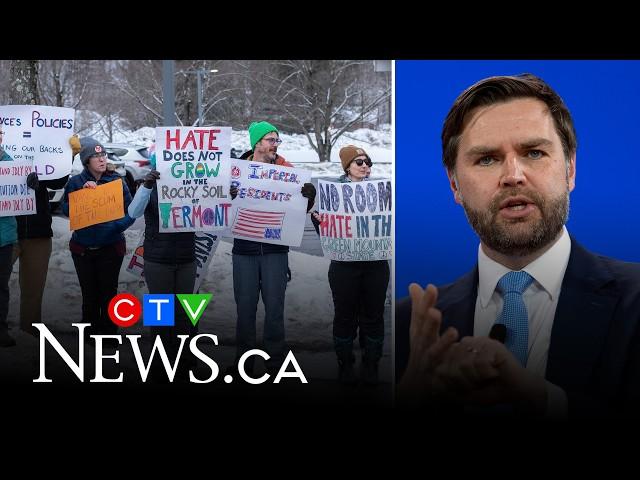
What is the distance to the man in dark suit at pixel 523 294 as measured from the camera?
168 inches

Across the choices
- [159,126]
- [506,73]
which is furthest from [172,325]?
[506,73]

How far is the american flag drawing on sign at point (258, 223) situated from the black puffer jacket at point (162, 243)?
285mm

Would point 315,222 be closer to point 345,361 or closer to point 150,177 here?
point 345,361

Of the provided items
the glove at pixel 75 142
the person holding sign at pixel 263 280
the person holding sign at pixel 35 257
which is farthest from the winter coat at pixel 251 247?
the person holding sign at pixel 35 257

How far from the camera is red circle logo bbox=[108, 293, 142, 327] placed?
476cm

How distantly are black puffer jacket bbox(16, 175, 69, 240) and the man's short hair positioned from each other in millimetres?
2165

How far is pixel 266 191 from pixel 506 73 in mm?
1350

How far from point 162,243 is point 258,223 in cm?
54

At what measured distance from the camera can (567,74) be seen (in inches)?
171

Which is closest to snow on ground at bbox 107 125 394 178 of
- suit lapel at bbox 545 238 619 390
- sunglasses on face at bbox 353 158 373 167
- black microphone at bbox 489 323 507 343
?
sunglasses on face at bbox 353 158 373 167

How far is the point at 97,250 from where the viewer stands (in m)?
4.82

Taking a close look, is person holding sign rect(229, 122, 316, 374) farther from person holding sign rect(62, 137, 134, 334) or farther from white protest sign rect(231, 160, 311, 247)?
person holding sign rect(62, 137, 134, 334)

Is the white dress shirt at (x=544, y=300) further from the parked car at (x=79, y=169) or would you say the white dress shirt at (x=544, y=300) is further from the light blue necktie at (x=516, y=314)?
the parked car at (x=79, y=169)

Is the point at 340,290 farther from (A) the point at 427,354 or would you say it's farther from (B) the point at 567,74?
(B) the point at 567,74
